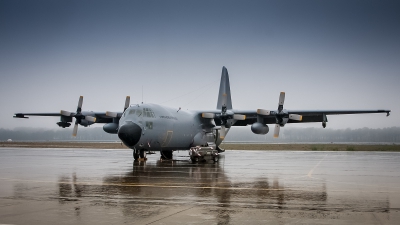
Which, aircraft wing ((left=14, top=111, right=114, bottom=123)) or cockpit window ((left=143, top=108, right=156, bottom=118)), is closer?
cockpit window ((left=143, top=108, right=156, bottom=118))

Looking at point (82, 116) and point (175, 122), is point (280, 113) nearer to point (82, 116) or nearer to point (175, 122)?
point (175, 122)

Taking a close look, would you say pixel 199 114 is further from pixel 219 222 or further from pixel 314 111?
pixel 219 222

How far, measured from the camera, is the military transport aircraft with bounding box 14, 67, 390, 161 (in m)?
28.9

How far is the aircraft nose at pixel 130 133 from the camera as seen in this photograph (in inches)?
1079

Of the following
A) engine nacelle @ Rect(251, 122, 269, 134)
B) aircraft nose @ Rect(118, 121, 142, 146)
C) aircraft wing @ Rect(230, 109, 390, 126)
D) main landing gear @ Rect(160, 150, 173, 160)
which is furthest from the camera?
aircraft wing @ Rect(230, 109, 390, 126)

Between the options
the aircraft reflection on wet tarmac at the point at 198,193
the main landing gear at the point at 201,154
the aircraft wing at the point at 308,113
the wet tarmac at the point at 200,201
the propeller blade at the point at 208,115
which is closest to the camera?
the wet tarmac at the point at 200,201

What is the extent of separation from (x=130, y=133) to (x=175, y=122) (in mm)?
5614

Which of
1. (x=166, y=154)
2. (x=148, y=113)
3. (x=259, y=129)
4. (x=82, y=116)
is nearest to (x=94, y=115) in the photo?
(x=82, y=116)

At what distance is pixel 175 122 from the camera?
106 ft

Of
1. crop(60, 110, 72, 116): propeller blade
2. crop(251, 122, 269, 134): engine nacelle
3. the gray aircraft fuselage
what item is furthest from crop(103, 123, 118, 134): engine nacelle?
crop(251, 122, 269, 134): engine nacelle

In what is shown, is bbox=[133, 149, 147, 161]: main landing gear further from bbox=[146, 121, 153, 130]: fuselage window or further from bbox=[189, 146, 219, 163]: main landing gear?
bbox=[189, 146, 219, 163]: main landing gear

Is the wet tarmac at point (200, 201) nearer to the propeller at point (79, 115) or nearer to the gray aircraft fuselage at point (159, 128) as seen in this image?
the gray aircraft fuselage at point (159, 128)

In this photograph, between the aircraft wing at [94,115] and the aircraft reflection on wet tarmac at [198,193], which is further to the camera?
the aircraft wing at [94,115]

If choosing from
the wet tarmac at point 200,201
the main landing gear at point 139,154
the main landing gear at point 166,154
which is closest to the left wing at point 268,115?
the main landing gear at point 166,154
